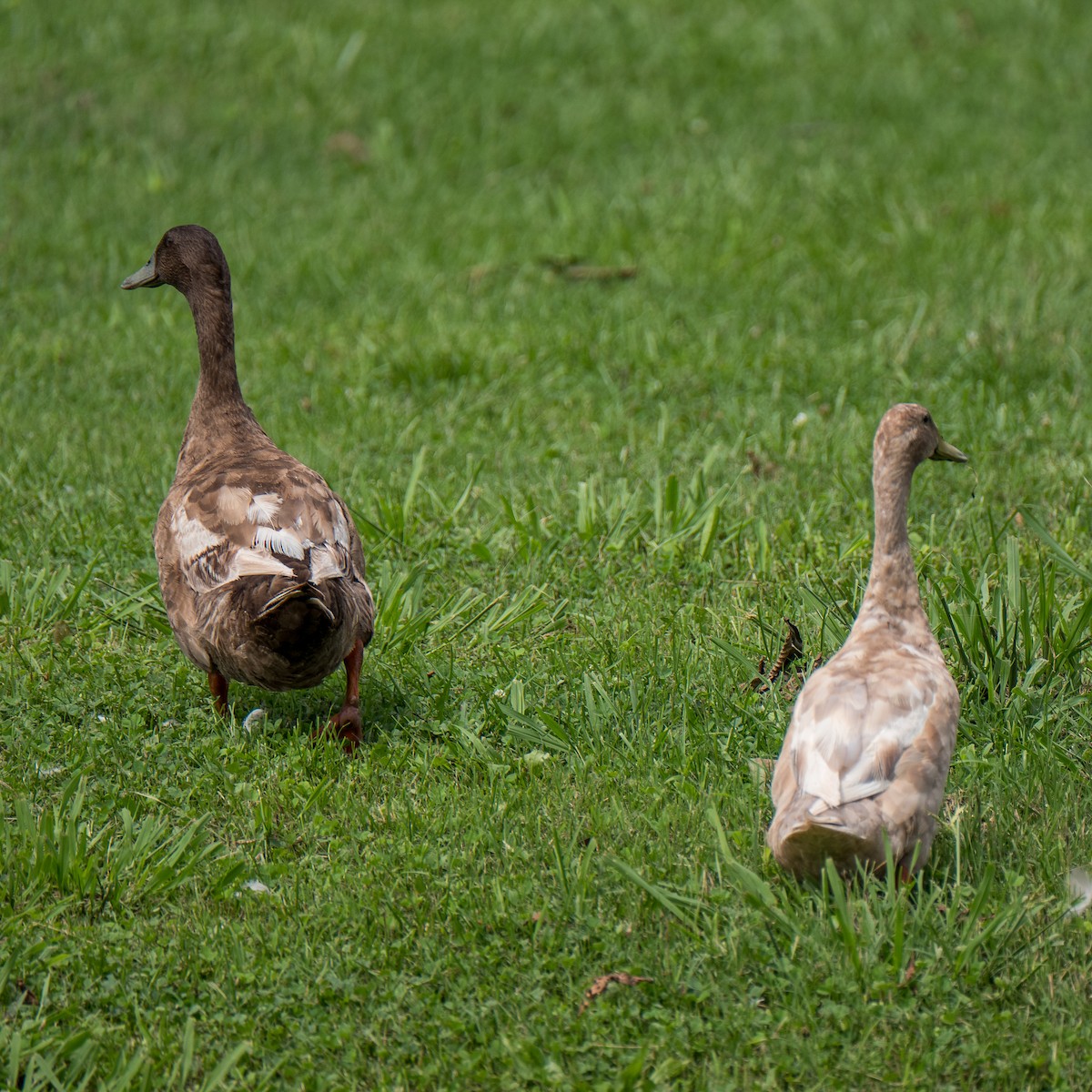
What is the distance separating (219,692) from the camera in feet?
15.3

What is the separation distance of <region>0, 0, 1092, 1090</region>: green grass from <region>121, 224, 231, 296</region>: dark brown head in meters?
1.08

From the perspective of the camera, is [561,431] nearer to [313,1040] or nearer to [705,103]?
[313,1040]

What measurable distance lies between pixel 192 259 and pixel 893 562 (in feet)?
10.2

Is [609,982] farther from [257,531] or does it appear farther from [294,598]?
[257,531]

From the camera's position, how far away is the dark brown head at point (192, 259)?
559 centimetres

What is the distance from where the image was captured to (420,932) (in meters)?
3.58

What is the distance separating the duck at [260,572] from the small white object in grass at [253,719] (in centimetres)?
13

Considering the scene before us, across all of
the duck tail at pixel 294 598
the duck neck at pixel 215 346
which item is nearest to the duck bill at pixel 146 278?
the duck neck at pixel 215 346

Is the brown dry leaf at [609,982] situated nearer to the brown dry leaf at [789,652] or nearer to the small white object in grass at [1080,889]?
the small white object in grass at [1080,889]

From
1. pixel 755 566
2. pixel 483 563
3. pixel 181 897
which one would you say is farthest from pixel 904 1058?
pixel 483 563

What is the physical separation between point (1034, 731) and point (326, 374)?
14.9 feet

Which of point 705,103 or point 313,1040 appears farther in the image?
point 705,103

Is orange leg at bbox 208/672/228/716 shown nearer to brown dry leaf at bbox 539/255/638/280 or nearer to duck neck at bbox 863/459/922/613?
duck neck at bbox 863/459/922/613

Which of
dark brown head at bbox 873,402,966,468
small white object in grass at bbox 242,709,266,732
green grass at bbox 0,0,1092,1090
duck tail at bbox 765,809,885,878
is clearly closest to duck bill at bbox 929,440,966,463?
dark brown head at bbox 873,402,966,468
